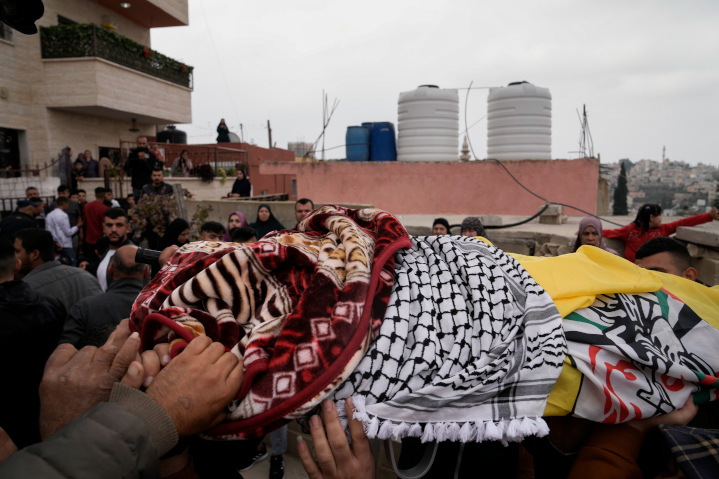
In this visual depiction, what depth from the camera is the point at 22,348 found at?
96.0 inches

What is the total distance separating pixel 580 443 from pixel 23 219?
299 inches

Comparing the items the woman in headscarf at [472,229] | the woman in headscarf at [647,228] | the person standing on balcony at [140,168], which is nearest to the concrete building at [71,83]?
the person standing on balcony at [140,168]

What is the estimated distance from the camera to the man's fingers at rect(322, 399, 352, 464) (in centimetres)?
99

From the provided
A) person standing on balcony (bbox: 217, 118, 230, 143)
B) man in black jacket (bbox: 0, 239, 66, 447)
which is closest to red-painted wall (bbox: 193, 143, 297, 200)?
person standing on balcony (bbox: 217, 118, 230, 143)

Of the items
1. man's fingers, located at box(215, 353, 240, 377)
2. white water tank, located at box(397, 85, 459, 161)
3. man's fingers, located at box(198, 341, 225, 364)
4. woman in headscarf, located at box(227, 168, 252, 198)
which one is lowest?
man's fingers, located at box(215, 353, 240, 377)

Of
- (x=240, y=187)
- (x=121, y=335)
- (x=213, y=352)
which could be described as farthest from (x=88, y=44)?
(x=213, y=352)

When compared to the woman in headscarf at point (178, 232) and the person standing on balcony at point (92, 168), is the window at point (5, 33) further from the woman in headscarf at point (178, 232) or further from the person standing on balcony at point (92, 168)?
the woman in headscarf at point (178, 232)

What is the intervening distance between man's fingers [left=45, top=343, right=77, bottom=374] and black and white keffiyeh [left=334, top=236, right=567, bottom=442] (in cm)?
66

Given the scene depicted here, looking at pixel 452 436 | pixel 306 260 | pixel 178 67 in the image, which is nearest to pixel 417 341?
pixel 452 436

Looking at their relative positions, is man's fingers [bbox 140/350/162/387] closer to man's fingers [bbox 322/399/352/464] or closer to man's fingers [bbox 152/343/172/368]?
man's fingers [bbox 152/343/172/368]

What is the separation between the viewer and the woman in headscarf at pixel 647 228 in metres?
4.57

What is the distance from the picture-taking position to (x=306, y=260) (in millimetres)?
1104

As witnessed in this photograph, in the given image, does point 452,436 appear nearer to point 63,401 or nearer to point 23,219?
point 63,401

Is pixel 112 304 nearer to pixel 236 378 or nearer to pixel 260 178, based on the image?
pixel 236 378
